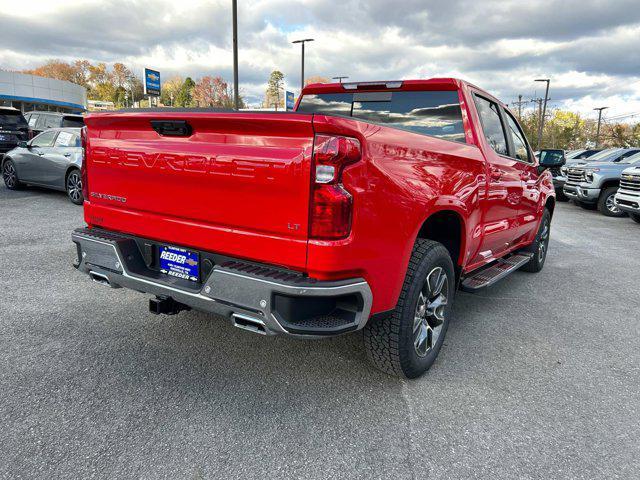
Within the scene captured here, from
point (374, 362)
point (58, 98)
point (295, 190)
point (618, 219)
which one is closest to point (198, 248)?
point (295, 190)

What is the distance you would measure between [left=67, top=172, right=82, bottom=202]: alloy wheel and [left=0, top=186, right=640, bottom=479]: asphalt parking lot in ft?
16.5

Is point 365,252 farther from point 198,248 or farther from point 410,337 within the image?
point 198,248

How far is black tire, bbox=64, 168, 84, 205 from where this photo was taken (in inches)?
352

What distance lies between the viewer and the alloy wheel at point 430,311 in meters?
A: 2.93

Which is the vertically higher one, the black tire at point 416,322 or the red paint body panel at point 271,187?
the red paint body panel at point 271,187

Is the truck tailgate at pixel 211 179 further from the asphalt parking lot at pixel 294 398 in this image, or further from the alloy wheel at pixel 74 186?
the alloy wheel at pixel 74 186

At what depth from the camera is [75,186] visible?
9.00 m

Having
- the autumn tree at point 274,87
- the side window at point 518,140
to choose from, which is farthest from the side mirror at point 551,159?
the autumn tree at point 274,87

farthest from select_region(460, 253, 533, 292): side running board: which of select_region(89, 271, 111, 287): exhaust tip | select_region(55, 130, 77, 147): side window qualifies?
select_region(55, 130, 77, 147): side window

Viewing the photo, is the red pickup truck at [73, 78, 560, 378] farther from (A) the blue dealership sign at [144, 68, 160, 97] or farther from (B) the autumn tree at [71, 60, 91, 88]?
(B) the autumn tree at [71, 60, 91, 88]

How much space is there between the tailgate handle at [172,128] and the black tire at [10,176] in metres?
9.64

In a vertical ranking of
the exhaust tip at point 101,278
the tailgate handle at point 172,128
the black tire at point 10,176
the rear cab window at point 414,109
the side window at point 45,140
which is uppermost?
the rear cab window at point 414,109

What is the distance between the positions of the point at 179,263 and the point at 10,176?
1011cm

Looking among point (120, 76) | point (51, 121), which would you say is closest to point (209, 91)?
point (120, 76)
